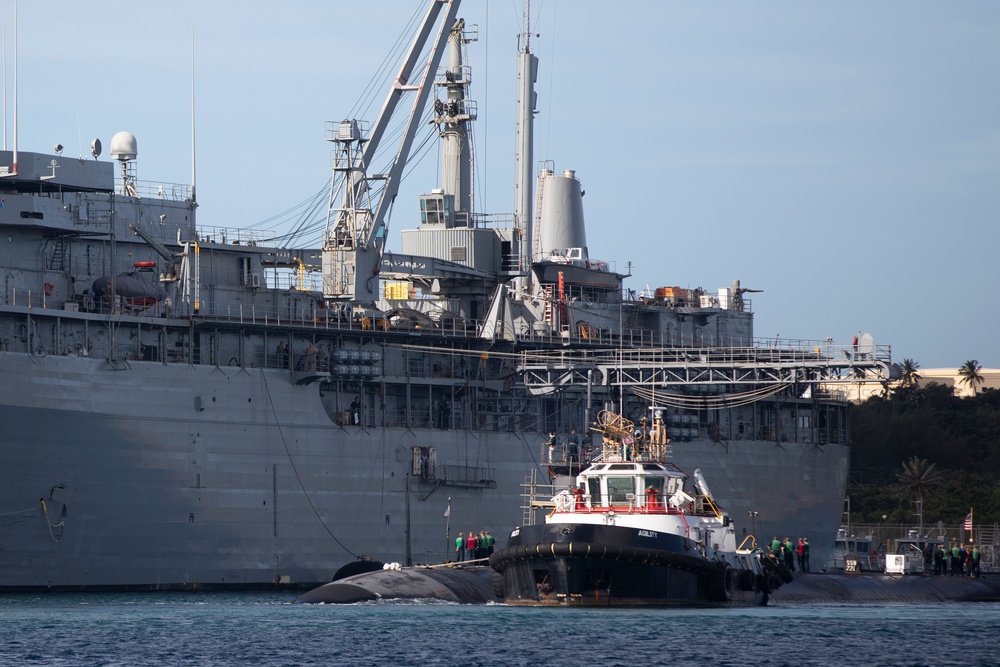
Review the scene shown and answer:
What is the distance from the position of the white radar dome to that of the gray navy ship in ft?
0.39

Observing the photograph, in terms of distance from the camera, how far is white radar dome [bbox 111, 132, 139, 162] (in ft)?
236

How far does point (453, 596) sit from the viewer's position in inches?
2264

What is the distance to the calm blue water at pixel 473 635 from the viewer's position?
4212 centimetres

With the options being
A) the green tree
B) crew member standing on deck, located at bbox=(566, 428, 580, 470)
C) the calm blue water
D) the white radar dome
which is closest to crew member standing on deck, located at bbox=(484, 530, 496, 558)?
the calm blue water

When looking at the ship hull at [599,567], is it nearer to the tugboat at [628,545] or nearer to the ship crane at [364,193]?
the tugboat at [628,545]

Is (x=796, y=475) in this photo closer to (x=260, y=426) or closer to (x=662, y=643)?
(x=260, y=426)

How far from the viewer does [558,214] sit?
8794cm

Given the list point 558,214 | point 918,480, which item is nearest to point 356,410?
point 558,214

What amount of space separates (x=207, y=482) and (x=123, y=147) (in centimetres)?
1444

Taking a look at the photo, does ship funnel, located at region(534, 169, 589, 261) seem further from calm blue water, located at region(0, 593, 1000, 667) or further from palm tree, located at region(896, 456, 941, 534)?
palm tree, located at region(896, 456, 941, 534)

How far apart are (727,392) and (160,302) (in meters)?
27.7

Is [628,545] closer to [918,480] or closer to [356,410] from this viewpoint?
[356,410]

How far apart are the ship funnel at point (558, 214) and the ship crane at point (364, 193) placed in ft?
39.1

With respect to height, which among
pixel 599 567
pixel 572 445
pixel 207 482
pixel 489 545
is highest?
pixel 572 445
